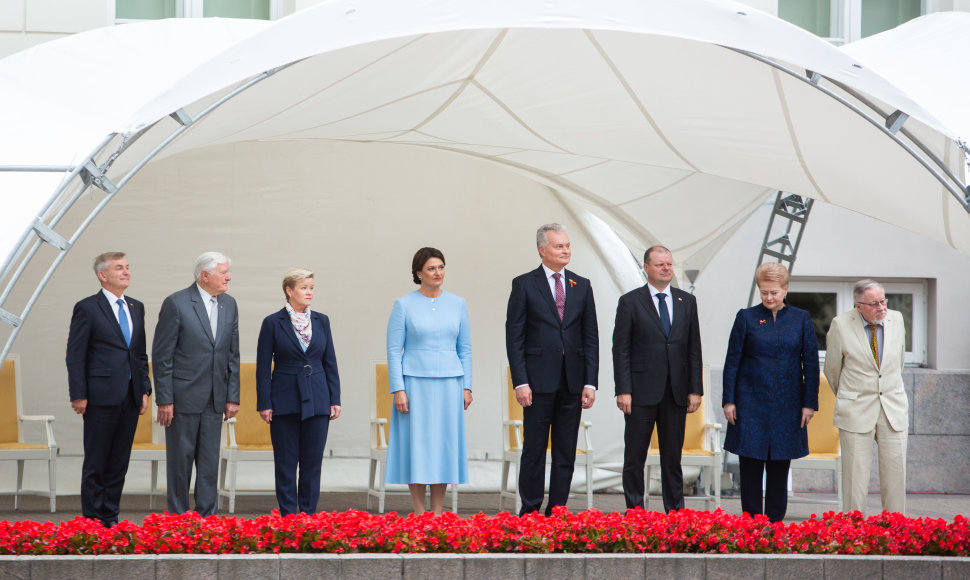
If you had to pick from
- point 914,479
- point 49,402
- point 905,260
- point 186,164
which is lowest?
point 914,479

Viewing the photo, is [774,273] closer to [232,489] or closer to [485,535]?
[485,535]

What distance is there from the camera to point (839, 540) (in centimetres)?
420

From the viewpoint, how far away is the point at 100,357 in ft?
17.4

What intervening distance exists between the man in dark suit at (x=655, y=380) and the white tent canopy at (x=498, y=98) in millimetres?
897

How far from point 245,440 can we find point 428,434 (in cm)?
236

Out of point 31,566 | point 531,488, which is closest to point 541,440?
point 531,488

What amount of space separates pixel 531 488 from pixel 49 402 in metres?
4.24

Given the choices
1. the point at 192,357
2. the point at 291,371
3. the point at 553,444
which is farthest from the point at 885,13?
the point at 192,357

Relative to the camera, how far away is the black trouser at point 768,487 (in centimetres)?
527

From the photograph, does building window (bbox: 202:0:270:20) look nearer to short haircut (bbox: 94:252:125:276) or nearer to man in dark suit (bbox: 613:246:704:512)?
short haircut (bbox: 94:252:125:276)

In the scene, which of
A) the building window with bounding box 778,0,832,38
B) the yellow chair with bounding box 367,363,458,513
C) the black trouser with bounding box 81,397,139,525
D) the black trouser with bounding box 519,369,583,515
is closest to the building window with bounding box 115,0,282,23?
the yellow chair with bounding box 367,363,458,513

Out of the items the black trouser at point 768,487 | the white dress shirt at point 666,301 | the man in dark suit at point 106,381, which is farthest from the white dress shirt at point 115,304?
the black trouser at point 768,487

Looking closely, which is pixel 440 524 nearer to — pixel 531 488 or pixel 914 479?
pixel 531 488

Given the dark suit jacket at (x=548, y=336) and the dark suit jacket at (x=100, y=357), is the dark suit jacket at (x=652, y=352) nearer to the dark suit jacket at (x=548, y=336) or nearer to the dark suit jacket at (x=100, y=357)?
the dark suit jacket at (x=548, y=336)
